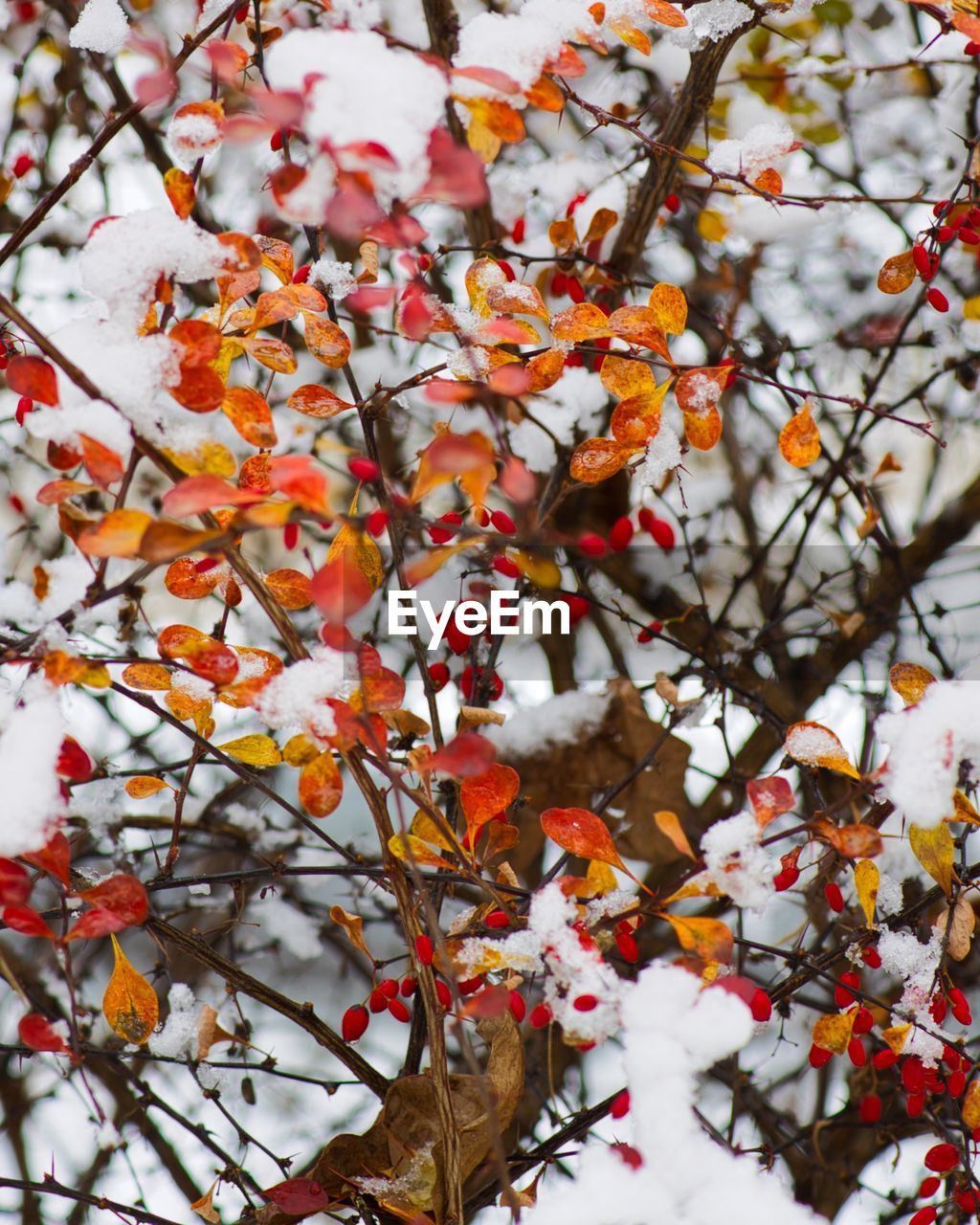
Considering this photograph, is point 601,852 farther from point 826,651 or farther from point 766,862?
point 826,651

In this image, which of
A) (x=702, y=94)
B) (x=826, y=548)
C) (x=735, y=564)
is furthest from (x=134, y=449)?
(x=826, y=548)

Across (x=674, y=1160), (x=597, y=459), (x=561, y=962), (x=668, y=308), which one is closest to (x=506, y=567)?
(x=597, y=459)

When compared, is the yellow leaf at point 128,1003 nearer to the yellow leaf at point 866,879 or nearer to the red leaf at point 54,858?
the red leaf at point 54,858

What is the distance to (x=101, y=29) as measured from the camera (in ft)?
2.73

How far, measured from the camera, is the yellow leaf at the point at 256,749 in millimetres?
757

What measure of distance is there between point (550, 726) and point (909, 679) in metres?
0.63

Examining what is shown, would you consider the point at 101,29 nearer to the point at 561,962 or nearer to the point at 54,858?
the point at 54,858

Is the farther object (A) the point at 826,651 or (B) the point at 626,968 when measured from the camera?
(A) the point at 826,651

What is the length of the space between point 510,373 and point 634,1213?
44cm

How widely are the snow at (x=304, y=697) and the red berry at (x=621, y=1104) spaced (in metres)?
0.32

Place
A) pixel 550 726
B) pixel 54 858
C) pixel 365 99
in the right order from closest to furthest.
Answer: pixel 365 99
pixel 54 858
pixel 550 726

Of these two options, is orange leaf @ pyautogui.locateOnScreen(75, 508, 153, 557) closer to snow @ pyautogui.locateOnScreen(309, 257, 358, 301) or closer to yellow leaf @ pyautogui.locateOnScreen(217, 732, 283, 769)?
yellow leaf @ pyautogui.locateOnScreen(217, 732, 283, 769)

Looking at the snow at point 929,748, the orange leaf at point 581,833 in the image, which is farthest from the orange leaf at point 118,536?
the snow at point 929,748

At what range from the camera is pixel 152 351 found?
603 mm
